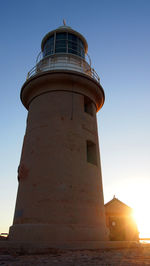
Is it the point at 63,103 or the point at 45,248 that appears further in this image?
the point at 63,103

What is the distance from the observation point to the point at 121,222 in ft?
56.0

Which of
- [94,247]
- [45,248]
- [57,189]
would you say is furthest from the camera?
[57,189]

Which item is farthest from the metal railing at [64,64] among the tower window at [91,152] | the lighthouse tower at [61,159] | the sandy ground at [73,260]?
the sandy ground at [73,260]

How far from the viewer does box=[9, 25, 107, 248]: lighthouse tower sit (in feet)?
25.3

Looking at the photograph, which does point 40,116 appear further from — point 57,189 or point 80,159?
point 57,189

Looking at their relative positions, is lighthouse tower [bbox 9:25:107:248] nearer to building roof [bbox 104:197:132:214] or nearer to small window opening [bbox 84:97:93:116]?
small window opening [bbox 84:97:93:116]

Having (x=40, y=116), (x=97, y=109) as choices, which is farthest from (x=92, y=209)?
(x=97, y=109)

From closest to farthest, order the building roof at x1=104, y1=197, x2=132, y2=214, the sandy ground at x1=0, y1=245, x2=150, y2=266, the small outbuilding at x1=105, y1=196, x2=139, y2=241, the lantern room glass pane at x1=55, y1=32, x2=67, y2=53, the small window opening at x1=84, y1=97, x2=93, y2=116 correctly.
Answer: the sandy ground at x1=0, y1=245, x2=150, y2=266 < the small window opening at x1=84, y1=97, x2=93, y2=116 < the lantern room glass pane at x1=55, y1=32, x2=67, y2=53 < the small outbuilding at x1=105, y1=196, x2=139, y2=241 < the building roof at x1=104, y1=197, x2=132, y2=214

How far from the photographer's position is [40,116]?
1007 cm

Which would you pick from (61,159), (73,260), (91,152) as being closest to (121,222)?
(91,152)

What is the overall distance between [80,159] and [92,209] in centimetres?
209

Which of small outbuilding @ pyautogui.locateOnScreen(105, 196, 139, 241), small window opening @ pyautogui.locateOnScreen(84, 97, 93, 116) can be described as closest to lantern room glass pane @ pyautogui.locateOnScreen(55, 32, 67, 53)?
small window opening @ pyautogui.locateOnScreen(84, 97, 93, 116)

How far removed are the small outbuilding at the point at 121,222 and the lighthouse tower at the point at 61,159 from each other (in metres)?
8.55

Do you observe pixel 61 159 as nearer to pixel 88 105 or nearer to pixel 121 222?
pixel 88 105
